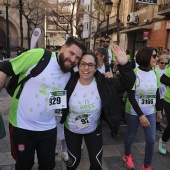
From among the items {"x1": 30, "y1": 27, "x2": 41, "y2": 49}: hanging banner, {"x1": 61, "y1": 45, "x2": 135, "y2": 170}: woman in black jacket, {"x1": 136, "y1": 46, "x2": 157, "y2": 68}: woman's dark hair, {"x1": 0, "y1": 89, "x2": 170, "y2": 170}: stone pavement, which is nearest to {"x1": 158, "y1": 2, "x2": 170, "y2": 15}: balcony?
{"x1": 30, "y1": 27, "x2": 41, "y2": 49}: hanging banner

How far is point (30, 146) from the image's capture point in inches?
87.6

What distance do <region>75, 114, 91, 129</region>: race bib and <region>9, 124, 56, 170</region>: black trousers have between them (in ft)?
0.90

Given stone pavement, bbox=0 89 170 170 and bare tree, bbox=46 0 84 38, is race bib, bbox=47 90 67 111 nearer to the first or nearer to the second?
stone pavement, bbox=0 89 170 170

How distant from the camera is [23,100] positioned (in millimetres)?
2154

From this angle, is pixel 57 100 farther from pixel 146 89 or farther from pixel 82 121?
pixel 146 89

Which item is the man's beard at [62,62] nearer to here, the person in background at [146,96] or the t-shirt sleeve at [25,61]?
the t-shirt sleeve at [25,61]

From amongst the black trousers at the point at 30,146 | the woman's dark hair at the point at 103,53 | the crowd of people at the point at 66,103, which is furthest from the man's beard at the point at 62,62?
the woman's dark hair at the point at 103,53

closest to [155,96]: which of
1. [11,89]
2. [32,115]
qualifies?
[32,115]

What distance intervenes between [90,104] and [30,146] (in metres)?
0.76

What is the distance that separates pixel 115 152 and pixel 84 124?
1668 millimetres

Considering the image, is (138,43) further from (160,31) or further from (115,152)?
(115,152)

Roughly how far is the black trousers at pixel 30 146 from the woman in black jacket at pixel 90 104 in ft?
0.87

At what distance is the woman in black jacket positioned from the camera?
2.32 m

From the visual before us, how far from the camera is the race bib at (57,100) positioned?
2205 millimetres
